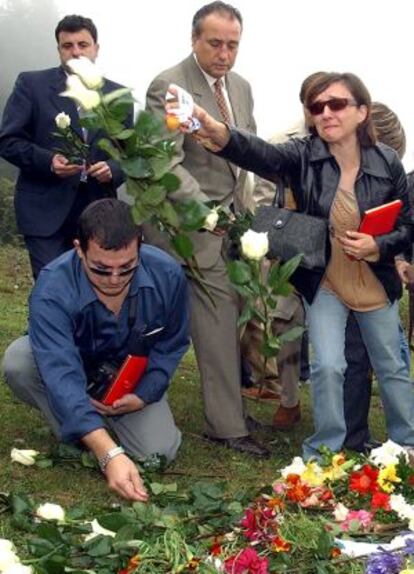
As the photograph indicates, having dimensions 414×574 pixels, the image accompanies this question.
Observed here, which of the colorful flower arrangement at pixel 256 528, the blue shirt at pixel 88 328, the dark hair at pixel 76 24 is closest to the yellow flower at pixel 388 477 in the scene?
the colorful flower arrangement at pixel 256 528

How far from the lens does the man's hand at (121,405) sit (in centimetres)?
483

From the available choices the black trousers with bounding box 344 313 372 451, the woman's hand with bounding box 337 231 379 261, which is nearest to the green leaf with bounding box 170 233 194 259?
the woman's hand with bounding box 337 231 379 261

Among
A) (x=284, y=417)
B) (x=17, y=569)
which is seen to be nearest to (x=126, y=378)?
(x=284, y=417)

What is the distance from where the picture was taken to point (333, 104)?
4.67 metres

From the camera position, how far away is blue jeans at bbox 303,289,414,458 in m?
4.77

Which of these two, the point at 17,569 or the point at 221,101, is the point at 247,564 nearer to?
the point at 17,569

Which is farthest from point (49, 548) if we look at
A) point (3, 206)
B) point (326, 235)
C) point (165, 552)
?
Result: point (3, 206)

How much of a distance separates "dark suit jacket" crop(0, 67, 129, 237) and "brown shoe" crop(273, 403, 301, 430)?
1.50 metres

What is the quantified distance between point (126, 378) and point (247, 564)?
1.82 m

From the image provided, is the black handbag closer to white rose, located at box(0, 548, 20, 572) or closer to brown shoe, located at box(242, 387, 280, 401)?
brown shoe, located at box(242, 387, 280, 401)

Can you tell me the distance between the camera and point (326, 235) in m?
4.67

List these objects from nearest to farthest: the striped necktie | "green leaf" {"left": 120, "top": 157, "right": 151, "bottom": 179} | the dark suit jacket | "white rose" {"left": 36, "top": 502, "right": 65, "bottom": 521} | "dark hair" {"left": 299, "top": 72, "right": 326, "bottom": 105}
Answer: "green leaf" {"left": 120, "top": 157, "right": 151, "bottom": 179}, "white rose" {"left": 36, "top": 502, "right": 65, "bottom": 521}, "dark hair" {"left": 299, "top": 72, "right": 326, "bottom": 105}, the striped necktie, the dark suit jacket

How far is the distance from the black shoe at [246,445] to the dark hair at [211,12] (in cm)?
199

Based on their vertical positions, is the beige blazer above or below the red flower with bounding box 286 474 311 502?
above
